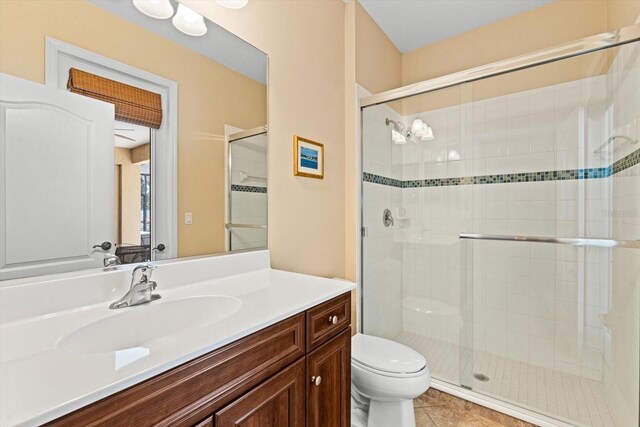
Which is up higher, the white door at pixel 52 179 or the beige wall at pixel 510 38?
the beige wall at pixel 510 38

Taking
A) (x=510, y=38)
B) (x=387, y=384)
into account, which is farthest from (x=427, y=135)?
(x=387, y=384)

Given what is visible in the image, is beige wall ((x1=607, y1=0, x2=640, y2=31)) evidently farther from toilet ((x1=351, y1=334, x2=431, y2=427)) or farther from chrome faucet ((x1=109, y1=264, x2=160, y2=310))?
chrome faucet ((x1=109, y1=264, x2=160, y2=310))

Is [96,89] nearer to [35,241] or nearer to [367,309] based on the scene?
[35,241]

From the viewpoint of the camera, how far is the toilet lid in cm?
147

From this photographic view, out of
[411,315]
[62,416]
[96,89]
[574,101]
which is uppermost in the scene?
[574,101]

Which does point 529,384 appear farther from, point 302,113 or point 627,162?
point 302,113

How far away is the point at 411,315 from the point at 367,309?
426 mm

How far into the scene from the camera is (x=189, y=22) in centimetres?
117

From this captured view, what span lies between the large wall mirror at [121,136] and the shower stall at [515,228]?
3.79 feet

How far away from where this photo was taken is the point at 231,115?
1.33m

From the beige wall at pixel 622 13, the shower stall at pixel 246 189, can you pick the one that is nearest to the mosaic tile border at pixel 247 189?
the shower stall at pixel 246 189

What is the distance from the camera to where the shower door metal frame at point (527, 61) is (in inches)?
57.6

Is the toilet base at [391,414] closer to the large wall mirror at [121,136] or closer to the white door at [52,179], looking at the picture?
the large wall mirror at [121,136]

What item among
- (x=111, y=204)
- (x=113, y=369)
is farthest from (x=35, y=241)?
(x=113, y=369)
